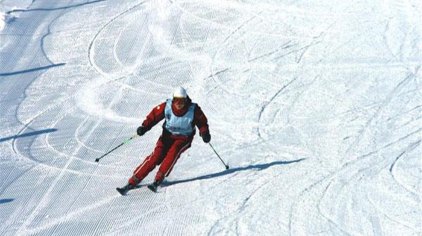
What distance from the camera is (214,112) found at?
41.7 ft

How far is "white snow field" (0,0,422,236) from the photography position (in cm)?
994

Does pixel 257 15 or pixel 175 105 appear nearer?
pixel 175 105

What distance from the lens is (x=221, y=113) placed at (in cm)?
1267

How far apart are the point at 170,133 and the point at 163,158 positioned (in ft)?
1.15

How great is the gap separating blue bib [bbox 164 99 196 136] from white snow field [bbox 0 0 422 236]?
2.60ft

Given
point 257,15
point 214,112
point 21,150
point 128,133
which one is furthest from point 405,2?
point 21,150

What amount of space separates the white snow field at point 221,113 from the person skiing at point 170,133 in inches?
11.8

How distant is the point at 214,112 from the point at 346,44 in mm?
3601

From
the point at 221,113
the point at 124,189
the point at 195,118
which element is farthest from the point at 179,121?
the point at 221,113

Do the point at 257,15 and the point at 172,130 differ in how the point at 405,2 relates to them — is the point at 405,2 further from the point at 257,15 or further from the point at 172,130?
the point at 172,130

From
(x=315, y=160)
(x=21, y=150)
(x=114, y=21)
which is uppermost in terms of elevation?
(x=114, y=21)

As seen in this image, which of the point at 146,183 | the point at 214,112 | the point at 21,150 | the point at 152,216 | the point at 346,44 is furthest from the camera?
the point at 346,44

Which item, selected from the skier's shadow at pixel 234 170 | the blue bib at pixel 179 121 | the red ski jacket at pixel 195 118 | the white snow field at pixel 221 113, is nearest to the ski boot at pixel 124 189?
the white snow field at pixel 221 113

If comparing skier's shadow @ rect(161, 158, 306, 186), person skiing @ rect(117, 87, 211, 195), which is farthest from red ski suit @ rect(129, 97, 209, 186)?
skier's shadow @ rect(161, 158, 306, 186)
